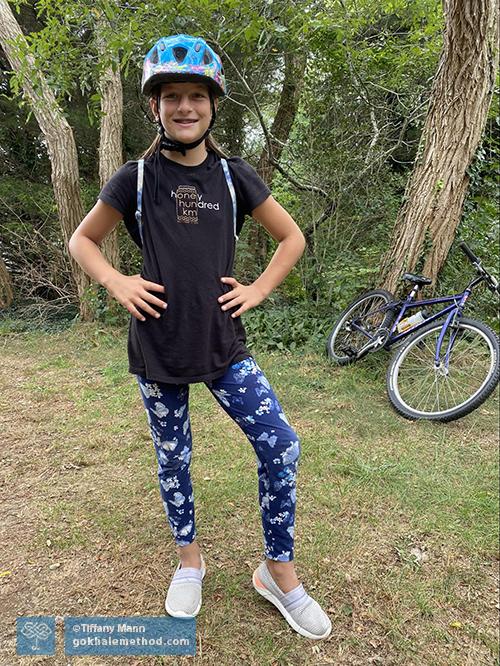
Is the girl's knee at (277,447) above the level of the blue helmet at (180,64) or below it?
below

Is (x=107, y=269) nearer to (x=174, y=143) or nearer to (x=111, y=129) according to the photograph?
(x=174, y=143)

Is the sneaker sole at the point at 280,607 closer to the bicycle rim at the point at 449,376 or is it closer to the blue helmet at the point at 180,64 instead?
the blue helmet at the point at 180,64

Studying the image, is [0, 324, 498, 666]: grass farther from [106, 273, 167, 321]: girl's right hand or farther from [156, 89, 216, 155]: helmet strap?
[156, 89, 216, 155]: helmet strap

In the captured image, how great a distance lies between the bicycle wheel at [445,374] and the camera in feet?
11.1

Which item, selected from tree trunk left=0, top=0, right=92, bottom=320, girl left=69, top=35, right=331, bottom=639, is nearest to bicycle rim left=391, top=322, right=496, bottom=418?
girl left=69, top=35, right=331, bottom=639

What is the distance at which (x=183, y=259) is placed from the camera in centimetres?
138

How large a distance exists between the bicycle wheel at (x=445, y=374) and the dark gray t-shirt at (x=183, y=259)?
8.18 feet

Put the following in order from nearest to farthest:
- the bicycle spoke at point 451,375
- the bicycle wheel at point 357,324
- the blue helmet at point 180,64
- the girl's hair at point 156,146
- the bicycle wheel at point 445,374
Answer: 1. the blue helmet at point 180,64
2. the girl's hair at point 156,146
3. the bicycle wheel at point 445,374
4. the bicycle spoke at point 451,375
5. the bicycle wheel at point 357,324

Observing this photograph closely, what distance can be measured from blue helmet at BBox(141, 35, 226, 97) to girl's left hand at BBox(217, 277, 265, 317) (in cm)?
60

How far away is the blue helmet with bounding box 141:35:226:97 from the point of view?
4.30 ft

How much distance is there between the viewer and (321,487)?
256 cm

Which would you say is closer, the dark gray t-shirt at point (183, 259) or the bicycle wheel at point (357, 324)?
the dark gray t-shirt at point (183, 259)

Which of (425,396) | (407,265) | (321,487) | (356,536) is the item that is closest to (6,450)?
(321,487)

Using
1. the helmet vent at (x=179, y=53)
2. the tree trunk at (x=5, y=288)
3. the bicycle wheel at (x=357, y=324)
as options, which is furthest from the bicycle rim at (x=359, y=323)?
the tree trunk at (x=5, y=288)
